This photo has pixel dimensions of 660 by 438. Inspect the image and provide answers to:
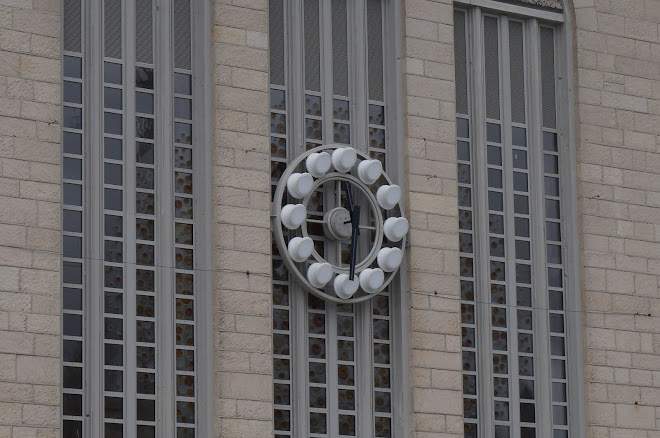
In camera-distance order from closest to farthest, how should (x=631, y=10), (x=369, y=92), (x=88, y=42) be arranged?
1. (x=88, y=42)
2. (x=369, y=92)
3. (x=631, y=10)

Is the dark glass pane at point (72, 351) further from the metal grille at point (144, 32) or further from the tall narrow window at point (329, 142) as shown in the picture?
the metal grille at point (144, 32)

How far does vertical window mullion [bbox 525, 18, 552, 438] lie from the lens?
2622 centimetres

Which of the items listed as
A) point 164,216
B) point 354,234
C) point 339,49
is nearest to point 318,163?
point 354,234

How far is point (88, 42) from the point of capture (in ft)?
77.6

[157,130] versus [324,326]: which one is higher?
[157,130]

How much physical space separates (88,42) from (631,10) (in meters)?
8.36

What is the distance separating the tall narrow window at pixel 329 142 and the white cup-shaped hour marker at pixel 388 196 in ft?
2.33

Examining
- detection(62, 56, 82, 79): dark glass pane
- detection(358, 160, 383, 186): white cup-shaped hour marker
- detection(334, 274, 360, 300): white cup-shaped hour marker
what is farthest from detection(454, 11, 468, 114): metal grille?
detection(62, 56, 82, 79): dark glass pane

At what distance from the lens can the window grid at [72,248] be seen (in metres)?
22.7

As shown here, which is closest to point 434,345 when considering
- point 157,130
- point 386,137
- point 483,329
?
point 483,329

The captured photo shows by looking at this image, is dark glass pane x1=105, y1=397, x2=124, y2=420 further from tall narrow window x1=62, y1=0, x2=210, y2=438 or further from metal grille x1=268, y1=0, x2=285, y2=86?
metal grille x1=268, y1=0, x2=285, y2=86

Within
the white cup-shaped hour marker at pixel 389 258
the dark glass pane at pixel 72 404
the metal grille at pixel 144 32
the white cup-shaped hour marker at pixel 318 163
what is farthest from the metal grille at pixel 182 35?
the dark glass pane at pixel 72 404

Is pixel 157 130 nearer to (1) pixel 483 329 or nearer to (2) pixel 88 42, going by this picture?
(2) pixel 88 42

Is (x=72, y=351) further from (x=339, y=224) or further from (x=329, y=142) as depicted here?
(x=329, y=142)
